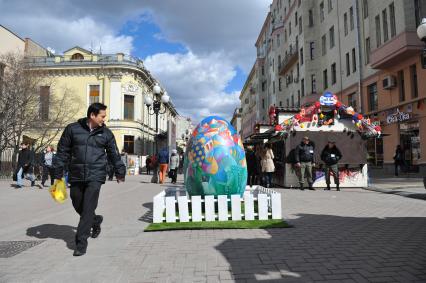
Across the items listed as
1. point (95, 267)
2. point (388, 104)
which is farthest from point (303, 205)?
point (388, 104)

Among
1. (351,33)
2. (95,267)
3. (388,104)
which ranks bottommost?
(95,267)

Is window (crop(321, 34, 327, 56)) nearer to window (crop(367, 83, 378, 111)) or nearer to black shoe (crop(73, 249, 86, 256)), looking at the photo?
window (crop(367, 83, 378, 111))

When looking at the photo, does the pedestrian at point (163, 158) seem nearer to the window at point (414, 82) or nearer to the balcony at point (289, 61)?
the window at point (414, 82)

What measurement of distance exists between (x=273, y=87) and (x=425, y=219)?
45.3m

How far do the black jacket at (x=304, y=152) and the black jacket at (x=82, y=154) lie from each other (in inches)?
362

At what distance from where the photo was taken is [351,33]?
26.7 meters

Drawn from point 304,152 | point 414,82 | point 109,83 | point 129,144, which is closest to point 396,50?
point 414,82

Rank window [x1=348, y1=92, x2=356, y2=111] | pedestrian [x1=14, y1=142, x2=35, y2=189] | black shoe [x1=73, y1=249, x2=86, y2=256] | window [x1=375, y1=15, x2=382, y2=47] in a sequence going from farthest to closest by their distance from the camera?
window [x1=348, y1=92, x2=356, y2=111] < window [x1=375, y1=15, x2=382, y2=47] < pedestrian [x1=14, y1=142, x2=35, y2=189] < black shoe [x1=73, y1=249, x2=86, y2=256]

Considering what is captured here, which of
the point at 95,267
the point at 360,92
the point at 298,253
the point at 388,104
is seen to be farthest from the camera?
the point at 360,92

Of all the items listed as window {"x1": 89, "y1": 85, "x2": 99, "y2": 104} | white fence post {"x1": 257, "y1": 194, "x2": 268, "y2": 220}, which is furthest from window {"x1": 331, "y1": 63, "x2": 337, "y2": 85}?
white fence post {"x1": 257, "y1": 194, "x2": 268, "y2": 220}

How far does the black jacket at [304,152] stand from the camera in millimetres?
13100

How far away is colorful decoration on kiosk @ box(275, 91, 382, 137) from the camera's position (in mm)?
13852

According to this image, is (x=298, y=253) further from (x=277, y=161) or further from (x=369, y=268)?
(x=277, y=161)

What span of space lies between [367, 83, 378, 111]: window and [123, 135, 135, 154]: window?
78.4ft
